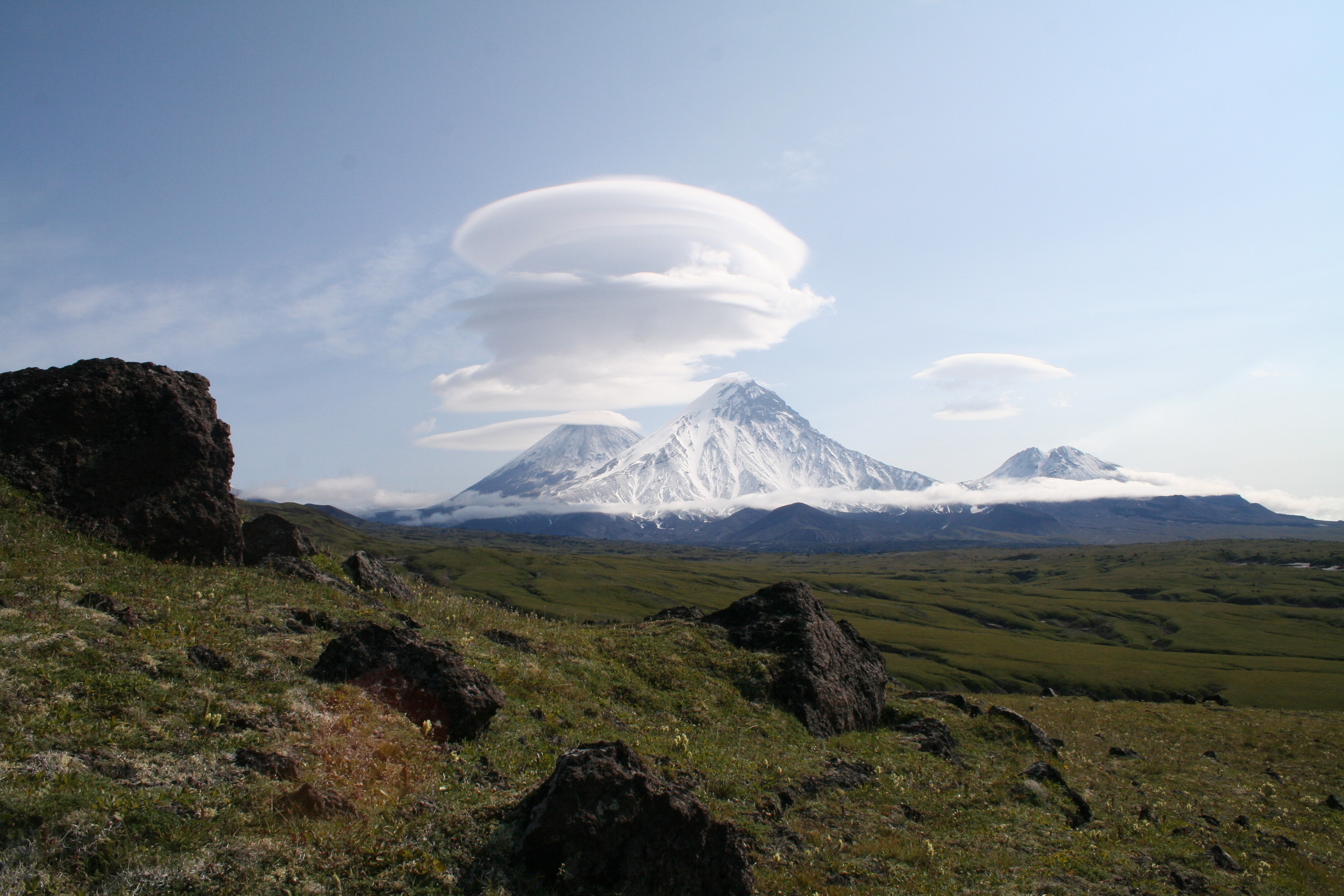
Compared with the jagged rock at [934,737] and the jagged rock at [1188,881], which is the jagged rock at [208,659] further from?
the jagged rock at [1188,881]

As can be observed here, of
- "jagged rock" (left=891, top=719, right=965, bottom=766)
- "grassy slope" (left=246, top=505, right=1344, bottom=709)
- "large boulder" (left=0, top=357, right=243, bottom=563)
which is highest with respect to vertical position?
"large boulder" (left=0, top=357, right=243, bottom=563)

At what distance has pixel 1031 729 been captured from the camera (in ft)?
82.3

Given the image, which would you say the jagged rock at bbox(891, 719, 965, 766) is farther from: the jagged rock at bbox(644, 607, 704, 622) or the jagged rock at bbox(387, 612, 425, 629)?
the jagged rock at bbox(387, 612, 425, 629)

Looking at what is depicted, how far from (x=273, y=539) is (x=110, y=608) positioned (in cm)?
1181

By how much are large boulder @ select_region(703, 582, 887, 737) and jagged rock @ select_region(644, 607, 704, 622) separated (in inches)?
62.2

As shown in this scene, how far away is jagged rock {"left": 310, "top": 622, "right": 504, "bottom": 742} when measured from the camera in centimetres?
1323

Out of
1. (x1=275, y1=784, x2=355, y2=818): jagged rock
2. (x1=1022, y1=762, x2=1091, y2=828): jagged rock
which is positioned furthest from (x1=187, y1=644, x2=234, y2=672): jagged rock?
(x1=1022, y1=762, x2=1091, y2=828): jagged rock

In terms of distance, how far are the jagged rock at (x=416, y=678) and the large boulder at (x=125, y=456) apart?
958 cm

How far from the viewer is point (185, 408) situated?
21.3 meters

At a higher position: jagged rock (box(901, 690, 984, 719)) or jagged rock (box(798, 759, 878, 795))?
jagged rock (box(798, 759, 878, 795))

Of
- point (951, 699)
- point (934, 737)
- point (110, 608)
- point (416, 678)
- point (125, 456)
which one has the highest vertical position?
point (125, 456)

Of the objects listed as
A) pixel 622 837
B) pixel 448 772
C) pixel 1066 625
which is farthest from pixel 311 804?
pixel 1066 625

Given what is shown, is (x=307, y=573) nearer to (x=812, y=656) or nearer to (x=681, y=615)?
(x=681, y=615)

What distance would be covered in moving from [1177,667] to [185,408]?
133208 mm
